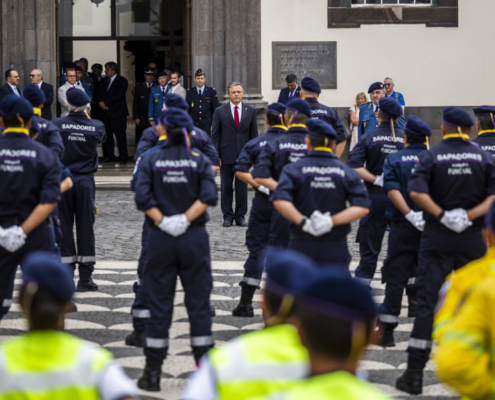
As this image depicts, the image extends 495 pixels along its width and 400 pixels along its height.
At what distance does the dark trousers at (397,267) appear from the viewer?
6.50 m

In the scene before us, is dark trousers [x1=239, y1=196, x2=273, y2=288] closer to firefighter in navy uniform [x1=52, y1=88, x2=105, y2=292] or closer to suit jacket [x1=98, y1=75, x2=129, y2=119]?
firefighter in navy uniform [x1=52, y1=88, x2=105, y2=292]

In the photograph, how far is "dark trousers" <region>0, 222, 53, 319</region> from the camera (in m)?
5.84

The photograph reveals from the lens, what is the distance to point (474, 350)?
2.88 m

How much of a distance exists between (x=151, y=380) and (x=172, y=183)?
1250mm

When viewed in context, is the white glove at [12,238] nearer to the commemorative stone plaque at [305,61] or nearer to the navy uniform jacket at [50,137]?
the navy uniform jacket at [50,137]

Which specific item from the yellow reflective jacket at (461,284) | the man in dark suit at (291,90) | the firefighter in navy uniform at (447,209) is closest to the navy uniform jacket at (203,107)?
the man in dark suit at (291,90)

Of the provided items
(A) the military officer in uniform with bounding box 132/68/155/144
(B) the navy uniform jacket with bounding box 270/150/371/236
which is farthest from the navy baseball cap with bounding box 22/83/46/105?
(A) the military officer in uniform with bounding box 132/68/155/144

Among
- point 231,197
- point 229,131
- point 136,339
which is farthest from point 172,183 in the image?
point 229,131

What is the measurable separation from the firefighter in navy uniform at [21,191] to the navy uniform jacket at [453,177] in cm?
249

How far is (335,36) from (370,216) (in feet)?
35.4

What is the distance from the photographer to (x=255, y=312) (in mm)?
7566

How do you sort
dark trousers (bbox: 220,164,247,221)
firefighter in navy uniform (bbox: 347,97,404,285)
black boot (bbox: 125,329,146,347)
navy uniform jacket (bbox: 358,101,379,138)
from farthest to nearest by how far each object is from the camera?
navy uniform jacket (bbox: 358,101,379,138)
dark trousers (bbox: 220,164,247,221)
firefighter in navy uniform (bbox: 347,97,404,285)
black boot (bbox: 125,329,146,347)

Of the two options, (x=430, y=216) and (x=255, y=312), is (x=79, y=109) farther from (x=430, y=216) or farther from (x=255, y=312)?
(x=430, y=216)

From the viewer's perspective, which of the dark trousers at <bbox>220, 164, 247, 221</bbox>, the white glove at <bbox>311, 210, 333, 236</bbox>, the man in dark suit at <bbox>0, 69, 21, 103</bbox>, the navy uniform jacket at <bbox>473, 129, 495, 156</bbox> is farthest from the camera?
the man in dark suit at <bbox>0, 69, 21, 103</bbox>
